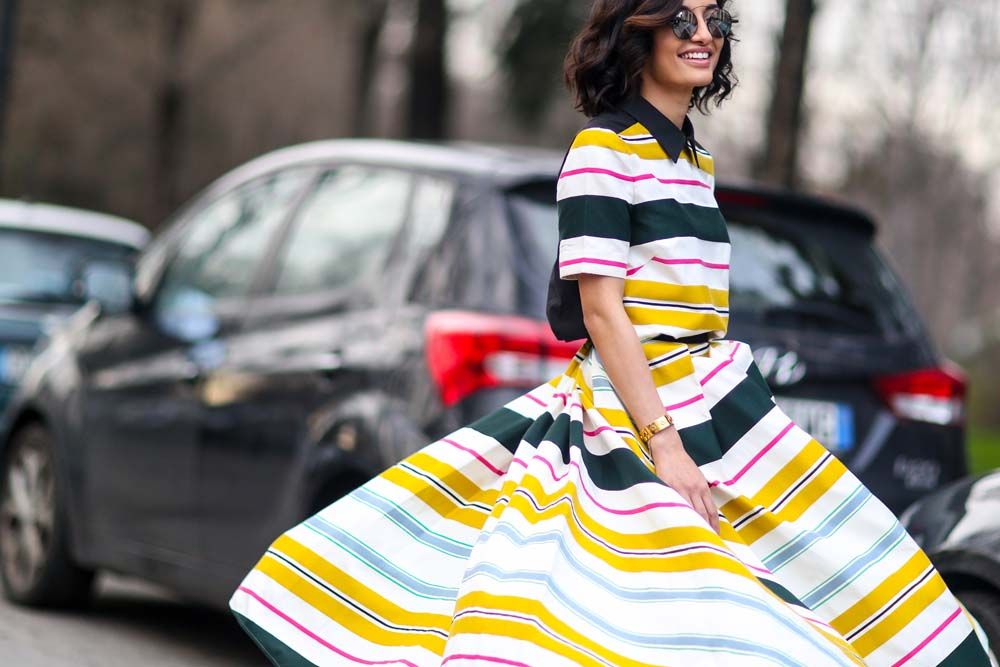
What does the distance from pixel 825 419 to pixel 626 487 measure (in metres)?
1.91

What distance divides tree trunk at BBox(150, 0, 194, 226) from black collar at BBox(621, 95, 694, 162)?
2174cm

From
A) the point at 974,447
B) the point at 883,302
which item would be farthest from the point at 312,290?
the point at 974,447

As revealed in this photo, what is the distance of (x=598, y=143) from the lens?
296cm

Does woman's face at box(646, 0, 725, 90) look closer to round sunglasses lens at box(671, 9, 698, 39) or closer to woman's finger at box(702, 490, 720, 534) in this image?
round sunglasses lens at box(671, 9, 698, 39)

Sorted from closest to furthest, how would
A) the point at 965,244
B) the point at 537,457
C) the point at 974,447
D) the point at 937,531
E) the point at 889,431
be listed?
the point at 537,457 → the point at 937,531 → the point at 889,431 → the point at 974,447 → the point at 965,244

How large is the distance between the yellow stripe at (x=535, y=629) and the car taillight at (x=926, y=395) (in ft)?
7.67

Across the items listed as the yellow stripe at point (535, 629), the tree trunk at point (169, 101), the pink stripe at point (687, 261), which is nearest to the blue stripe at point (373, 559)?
the yellow stripe at point (535, 629)

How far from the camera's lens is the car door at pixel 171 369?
5449mm

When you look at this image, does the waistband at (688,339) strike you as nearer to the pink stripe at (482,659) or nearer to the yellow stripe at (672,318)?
the yellow stripe at (672,318)

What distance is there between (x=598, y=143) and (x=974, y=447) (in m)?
18.1

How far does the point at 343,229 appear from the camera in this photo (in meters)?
5.09

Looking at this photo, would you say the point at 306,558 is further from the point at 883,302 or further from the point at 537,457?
the point at 883,302

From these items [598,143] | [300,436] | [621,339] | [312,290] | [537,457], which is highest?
[598,143]

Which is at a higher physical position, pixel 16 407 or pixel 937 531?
pixel 937 531
